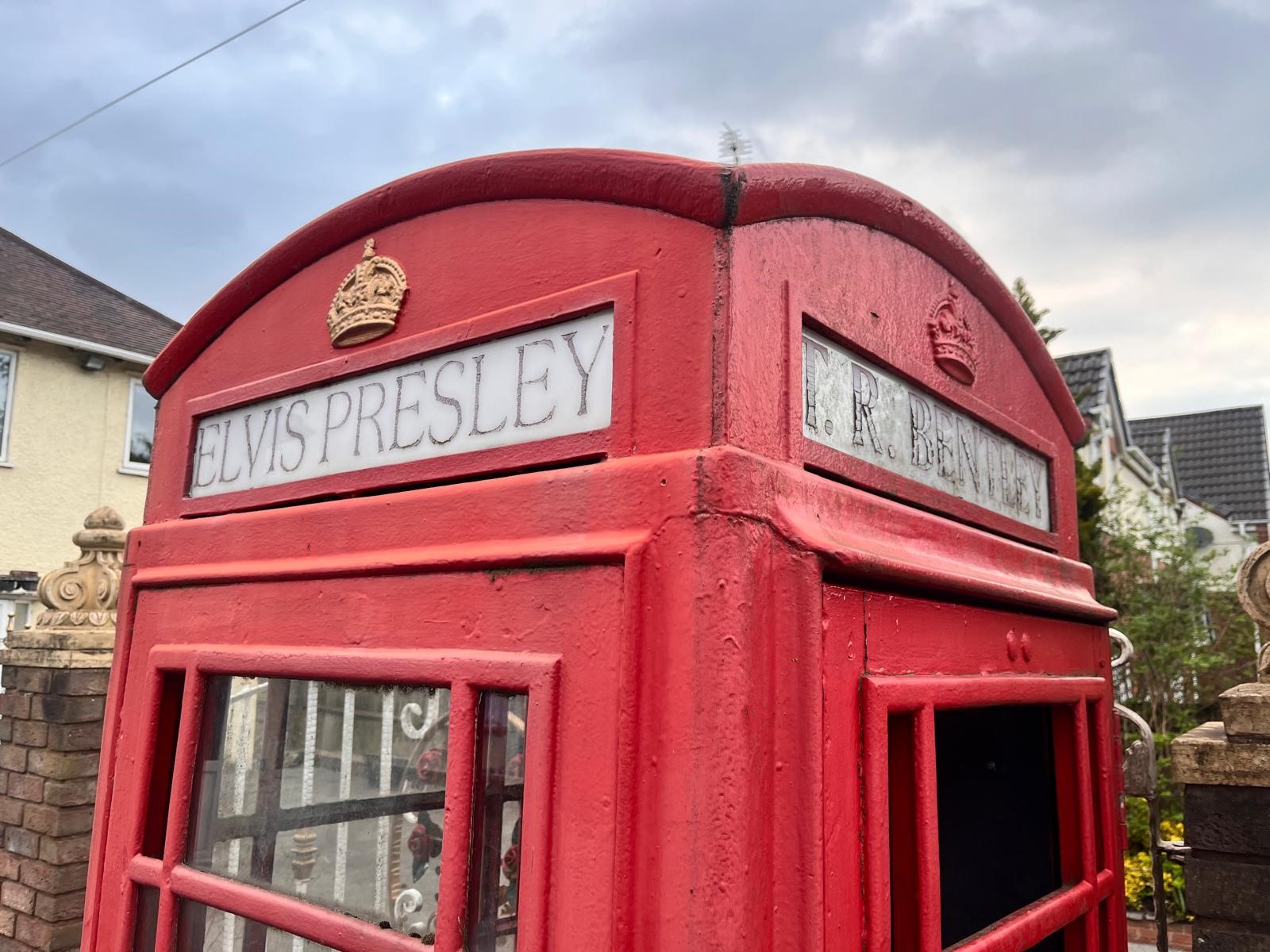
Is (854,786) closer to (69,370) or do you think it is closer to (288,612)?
(288,612)

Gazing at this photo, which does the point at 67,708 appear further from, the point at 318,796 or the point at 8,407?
the point at 8,407

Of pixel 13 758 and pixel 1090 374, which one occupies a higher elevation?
pixel 1090 374

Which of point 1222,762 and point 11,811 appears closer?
point 1222,762

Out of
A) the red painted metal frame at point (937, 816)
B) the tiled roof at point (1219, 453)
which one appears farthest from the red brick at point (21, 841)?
the tiled roof at point (1219, 453)

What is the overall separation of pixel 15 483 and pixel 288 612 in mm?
12308

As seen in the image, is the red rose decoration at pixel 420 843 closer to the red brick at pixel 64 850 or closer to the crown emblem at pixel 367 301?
the crown emblem at pixel 367 301

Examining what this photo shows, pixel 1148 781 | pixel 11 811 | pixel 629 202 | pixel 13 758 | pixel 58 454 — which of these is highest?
pixel 58 454

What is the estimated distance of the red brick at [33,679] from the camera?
3.21 m

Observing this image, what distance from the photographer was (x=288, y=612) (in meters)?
1.57

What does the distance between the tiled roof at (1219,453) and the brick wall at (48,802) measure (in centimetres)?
2383

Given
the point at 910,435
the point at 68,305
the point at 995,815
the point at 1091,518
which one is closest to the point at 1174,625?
the point at 1091,518

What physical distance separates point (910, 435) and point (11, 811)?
10.8 ft

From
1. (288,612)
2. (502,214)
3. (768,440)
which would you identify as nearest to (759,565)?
(768,440)

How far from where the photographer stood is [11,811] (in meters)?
3.22
